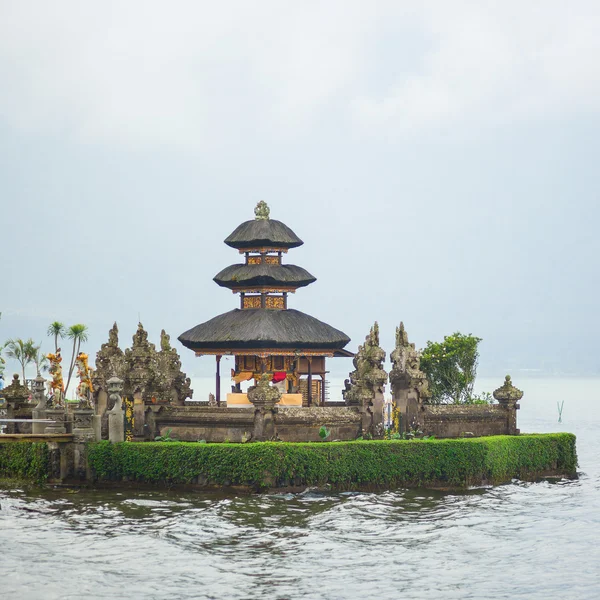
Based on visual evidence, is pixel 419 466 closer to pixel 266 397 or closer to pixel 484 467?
pixel 484 467

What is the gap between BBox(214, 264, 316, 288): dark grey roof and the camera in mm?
60750

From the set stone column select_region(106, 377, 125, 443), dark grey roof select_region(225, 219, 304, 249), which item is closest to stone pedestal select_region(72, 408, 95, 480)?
stone column select_region(106, 377, 125, 443)

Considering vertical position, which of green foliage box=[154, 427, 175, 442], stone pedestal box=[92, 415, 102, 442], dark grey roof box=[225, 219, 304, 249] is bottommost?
green foliage box=[154, 427, 175, 442]

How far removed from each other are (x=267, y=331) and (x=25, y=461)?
42.5ft

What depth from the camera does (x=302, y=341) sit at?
58469mm

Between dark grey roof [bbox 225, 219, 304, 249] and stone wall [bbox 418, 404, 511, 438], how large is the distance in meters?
11.7

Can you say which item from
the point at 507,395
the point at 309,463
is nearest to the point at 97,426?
the point at 309,463

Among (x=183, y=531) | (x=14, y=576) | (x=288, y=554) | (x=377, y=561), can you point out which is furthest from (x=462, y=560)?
(x=14, y=576)

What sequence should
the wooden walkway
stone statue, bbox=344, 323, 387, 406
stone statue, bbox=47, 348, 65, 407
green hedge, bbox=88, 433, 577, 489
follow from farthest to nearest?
1. stone statue, bbox=47, 348, 65, 407
2. stone statue, bbox=344, 323, 387, 406
3. the wooden walkway
4. green hedge, bbox=88, 433, 577, 489

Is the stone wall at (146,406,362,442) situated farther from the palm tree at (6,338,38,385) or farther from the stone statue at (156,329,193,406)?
the palm tree at (6,338,38,385)

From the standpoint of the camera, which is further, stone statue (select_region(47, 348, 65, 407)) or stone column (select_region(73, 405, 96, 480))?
stone statue (select_region(47, 348, 65, 407))

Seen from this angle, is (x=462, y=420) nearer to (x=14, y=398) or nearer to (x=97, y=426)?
(x=97, y=426)

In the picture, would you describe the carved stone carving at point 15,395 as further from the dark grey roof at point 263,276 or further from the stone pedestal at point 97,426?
the dark grey roof at point 263,276

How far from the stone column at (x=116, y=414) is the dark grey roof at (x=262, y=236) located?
1093 centimetres
